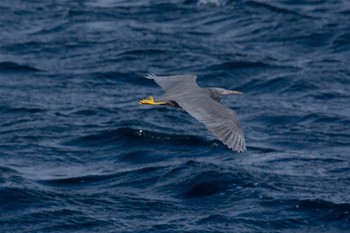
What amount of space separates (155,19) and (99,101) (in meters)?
4.58

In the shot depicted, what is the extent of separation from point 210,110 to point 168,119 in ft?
21.5

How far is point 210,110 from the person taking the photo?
11609mm

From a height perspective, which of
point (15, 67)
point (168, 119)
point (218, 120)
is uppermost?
point (218, 120)

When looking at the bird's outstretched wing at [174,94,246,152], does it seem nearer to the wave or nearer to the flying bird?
the flying bird

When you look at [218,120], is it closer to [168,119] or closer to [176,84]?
[176,84]

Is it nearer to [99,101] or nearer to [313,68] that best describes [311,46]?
[313,68]

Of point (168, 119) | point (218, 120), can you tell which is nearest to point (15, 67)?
point (168, 119)

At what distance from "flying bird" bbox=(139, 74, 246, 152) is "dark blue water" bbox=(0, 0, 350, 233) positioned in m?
2.14

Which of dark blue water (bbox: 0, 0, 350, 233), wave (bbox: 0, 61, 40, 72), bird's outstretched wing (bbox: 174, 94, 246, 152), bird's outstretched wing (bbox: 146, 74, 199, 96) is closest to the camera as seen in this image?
bird's outstretched wing (bbox: 174, 94, 246, 152)

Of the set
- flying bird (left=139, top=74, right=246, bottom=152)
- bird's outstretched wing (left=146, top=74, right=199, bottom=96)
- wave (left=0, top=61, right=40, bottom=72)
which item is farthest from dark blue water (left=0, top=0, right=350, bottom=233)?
flying bird (left=139, top=74, right=246, bottom=152)

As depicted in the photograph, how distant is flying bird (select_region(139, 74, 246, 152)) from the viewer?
37.0 feet

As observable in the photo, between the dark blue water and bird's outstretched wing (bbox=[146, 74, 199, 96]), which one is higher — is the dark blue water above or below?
below

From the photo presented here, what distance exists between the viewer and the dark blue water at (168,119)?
1444cm

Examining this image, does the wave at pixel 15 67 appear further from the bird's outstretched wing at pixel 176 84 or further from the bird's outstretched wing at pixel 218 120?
the bird's outstretched wing at pixel 218 120
